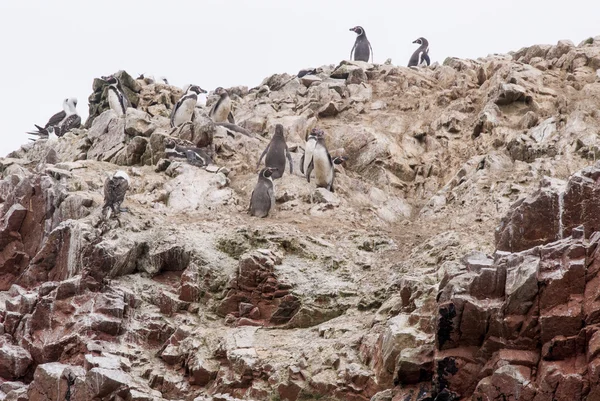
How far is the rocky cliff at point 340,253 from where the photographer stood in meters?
12.3

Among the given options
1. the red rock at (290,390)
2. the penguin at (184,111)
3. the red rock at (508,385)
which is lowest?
the red rock at (290,390)

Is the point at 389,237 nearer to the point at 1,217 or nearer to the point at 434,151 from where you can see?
the point at 434,151

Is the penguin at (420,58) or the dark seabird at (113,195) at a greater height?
the penguin at (420,58)

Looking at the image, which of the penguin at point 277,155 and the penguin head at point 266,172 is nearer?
the penguin head at point 266,172

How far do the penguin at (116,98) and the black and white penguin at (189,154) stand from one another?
6.29 m

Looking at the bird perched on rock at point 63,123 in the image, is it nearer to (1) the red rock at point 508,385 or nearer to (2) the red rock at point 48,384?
(2) the red rock at point 48,384

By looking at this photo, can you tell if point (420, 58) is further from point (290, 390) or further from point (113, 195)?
point (290, 390)

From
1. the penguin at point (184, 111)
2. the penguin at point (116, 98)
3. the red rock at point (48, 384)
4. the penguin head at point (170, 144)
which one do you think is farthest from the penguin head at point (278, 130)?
the red rock at point (48, 384)

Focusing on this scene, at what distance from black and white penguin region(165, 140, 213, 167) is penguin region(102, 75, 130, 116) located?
6.29m

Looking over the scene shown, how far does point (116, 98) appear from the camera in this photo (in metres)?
30.5

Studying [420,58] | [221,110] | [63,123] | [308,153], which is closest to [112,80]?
[63,123]

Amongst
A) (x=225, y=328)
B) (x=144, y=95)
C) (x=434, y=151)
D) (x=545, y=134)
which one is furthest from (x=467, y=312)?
(x=144, y=95)

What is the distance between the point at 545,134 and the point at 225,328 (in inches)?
425

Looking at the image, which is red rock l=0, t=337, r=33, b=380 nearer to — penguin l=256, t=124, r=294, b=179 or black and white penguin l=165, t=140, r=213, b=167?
black and white penguin l=165, t=140, r=213, b=167
